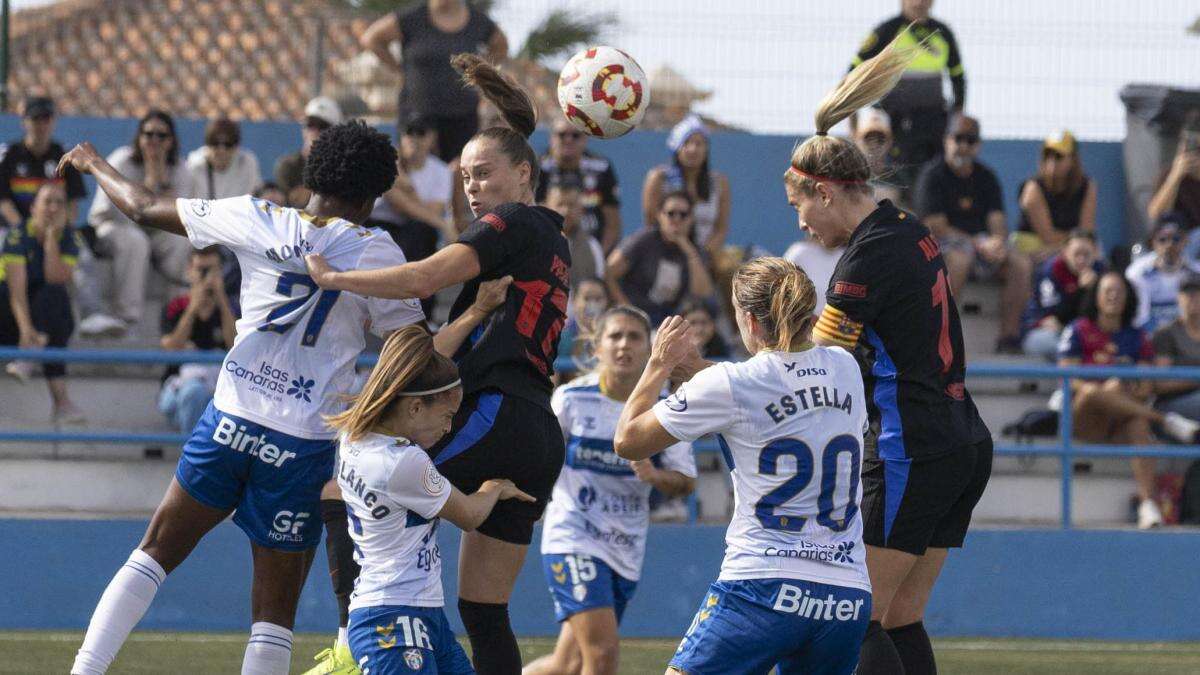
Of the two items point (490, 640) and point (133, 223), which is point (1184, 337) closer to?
point (133, 223)

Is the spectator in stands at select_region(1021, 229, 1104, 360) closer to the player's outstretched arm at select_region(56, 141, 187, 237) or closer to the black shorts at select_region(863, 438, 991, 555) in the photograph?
the black shorts at select_region(863, 438, 991, 555)

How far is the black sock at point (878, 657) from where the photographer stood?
16.6 ft

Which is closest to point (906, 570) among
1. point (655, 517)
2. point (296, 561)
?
point (296, 561)

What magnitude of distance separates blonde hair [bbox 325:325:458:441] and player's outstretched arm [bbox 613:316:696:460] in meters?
0.55

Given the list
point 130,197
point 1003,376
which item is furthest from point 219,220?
point 1003,376

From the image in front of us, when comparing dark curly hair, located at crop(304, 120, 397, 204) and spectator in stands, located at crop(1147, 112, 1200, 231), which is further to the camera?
spectator in stands, located at crop(1147, 112, 1200, 231)

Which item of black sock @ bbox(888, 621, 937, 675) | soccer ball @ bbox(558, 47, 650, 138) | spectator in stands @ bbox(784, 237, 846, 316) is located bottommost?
black sock @ bbox(888, 621, 937, 675)

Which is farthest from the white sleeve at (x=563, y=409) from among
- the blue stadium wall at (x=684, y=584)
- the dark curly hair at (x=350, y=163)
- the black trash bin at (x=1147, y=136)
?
the black trash bin at (x=1147, y=136)

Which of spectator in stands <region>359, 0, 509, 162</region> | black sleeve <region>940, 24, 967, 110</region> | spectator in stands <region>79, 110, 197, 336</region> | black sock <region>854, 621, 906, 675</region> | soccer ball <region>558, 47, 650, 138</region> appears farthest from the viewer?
black sleeve <region>940, 24, 967, 110</region>

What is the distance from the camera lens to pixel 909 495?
17.2 feet

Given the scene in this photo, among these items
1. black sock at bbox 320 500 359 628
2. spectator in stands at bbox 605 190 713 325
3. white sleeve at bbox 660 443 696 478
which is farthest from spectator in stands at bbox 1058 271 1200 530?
black sock at bbox 320 500 359 628

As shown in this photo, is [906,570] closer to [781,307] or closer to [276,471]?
[781,307]

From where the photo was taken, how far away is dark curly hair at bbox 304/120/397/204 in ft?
17.9

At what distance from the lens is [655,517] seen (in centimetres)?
1053
